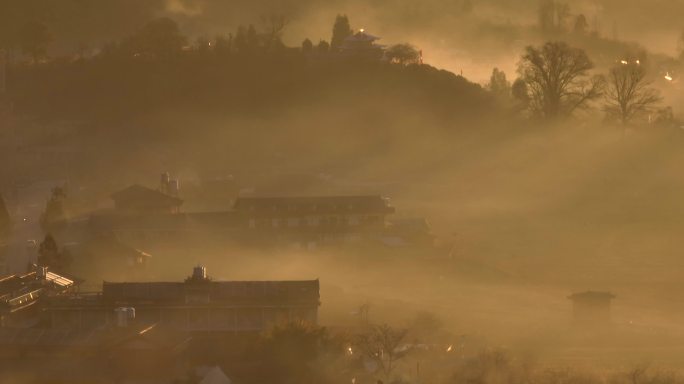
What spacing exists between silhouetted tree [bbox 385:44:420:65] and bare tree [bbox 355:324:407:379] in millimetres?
33520

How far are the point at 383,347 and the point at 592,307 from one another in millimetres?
6143

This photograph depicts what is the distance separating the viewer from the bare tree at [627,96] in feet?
181

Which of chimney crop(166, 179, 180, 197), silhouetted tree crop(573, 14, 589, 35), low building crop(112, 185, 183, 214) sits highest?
silhouetted tree crop(573, 14, 589, 35)

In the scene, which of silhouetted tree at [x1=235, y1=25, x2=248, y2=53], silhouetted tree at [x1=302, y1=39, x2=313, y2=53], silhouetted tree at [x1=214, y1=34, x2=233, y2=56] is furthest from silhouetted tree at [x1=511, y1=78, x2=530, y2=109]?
silhouetted tree at [x1=214, y1=34, x2=233, y2=56]

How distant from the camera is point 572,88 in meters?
57.2

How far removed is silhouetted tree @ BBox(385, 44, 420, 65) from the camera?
6306cm

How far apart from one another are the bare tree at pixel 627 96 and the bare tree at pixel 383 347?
26015mm

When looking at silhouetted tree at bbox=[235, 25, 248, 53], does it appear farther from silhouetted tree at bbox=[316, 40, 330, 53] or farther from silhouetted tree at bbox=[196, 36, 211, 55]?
silhouetted tree at bbox=[316, 40, 330, 53]

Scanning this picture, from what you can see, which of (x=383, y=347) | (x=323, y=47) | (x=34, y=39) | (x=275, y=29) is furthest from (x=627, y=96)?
(x=383, y=347)

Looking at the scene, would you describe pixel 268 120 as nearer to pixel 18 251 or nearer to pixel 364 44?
pixel 364 44

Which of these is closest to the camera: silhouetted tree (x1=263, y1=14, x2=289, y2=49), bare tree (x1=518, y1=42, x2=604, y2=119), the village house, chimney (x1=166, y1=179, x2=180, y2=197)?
the village house

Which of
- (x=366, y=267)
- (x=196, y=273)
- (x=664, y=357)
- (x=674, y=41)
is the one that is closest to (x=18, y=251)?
(x=366, y=267)

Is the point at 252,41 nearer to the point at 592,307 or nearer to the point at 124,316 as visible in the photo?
the point at 592,307

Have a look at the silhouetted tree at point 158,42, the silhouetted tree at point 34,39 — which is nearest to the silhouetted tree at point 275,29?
the silhouetted tree at point 158,42
